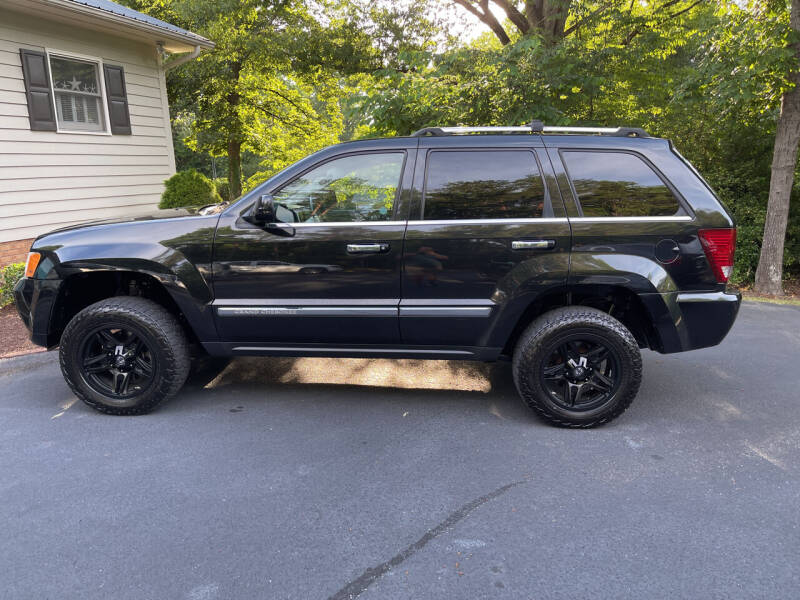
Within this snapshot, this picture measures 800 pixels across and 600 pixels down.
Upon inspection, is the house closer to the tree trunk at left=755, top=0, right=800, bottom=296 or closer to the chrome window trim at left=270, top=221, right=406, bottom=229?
the chrome window trim at left=270, top=221, right=406, bottom=229

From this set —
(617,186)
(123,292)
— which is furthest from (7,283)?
(617,186)

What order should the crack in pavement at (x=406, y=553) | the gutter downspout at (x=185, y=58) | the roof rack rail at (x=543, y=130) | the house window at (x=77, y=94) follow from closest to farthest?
the crack in pavement at (x=406, y=553)
the roof rack rail at (x=543, y=130)
the house window at (x=77, y=94)
the gutter downspout at (x=185, y=58)

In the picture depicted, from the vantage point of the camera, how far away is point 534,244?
3.42 m

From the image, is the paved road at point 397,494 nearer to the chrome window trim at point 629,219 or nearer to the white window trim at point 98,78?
the chrome window trim at point 629,219

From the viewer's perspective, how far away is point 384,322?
3598mm

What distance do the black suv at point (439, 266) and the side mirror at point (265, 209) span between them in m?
0.01

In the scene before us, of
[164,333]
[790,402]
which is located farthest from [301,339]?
[790,402]

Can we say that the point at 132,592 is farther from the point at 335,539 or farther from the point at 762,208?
the point at 762,208

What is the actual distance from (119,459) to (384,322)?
178 cm

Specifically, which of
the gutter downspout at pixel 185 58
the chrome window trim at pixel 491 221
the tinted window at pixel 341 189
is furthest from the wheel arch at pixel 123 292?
the gutter downspout at pixel 185 58

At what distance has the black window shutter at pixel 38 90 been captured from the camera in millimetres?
7973

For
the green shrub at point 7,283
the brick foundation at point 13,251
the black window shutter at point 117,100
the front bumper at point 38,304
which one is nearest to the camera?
the front bumper at point 38,304

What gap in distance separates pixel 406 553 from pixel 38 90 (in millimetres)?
8967

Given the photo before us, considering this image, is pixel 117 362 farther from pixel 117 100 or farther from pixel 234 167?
pixel 234 167
